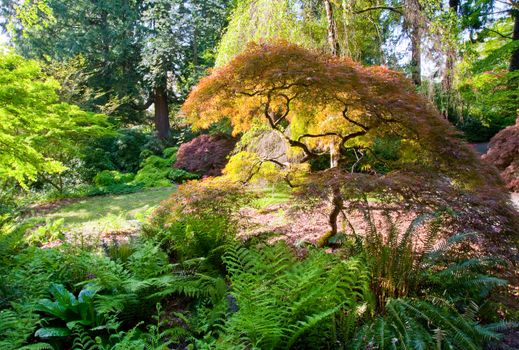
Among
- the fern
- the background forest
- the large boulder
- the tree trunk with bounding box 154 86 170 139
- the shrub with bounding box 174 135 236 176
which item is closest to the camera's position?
the fern

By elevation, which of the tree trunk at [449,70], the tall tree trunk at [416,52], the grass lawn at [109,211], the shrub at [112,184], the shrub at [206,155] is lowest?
the grass lawn at [109,211]

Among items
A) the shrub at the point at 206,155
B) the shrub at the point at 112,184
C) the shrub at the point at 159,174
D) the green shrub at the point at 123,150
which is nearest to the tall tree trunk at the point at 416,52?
the shrub at the point at 206,155

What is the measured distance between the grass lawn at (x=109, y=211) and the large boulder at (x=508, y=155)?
252 inches

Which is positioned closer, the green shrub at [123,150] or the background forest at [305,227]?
the background forest at [305,227]

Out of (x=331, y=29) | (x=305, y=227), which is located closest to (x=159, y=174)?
(x=305, y=227)

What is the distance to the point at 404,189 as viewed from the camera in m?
3.00

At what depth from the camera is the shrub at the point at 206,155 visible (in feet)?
36.8

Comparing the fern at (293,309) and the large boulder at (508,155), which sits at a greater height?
the large boulder at (508,155)

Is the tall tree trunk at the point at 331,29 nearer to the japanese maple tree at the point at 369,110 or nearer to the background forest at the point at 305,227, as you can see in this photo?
the background forest at the point at 305,227

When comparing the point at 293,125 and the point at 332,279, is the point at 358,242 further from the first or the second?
the point at 293,125

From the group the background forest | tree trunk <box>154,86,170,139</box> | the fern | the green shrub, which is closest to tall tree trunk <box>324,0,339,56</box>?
the background forest

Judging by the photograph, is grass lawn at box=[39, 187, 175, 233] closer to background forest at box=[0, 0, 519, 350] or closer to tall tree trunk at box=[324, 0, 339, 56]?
background forest at box=[0, 0, 519, 350]

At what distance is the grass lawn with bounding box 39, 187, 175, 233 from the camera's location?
6270 mm

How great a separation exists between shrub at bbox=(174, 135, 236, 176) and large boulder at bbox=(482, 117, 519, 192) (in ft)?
22.1
